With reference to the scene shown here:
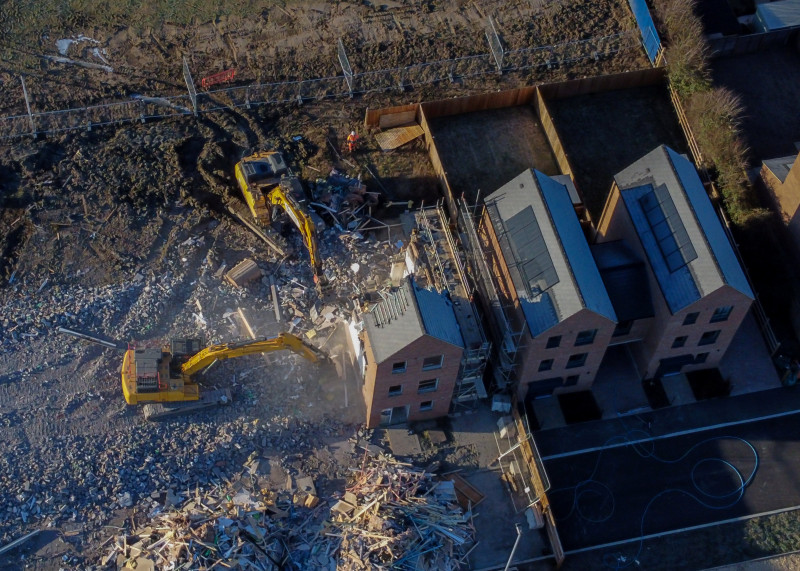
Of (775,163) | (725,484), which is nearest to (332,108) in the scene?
(775,163)

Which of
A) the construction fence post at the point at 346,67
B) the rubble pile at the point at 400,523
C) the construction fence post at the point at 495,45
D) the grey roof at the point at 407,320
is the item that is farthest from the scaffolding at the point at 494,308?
the construction fence post at the point at 495,45

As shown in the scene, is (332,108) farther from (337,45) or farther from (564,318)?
(564,318)

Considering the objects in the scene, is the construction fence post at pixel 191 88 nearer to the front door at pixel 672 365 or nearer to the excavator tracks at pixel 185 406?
the excavator tracks at pixel 185 406

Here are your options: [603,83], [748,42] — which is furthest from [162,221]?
[748,42]

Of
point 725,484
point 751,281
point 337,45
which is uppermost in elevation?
point 337,45

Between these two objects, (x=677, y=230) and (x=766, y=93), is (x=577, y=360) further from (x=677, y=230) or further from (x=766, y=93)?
(x=766, y=93)
